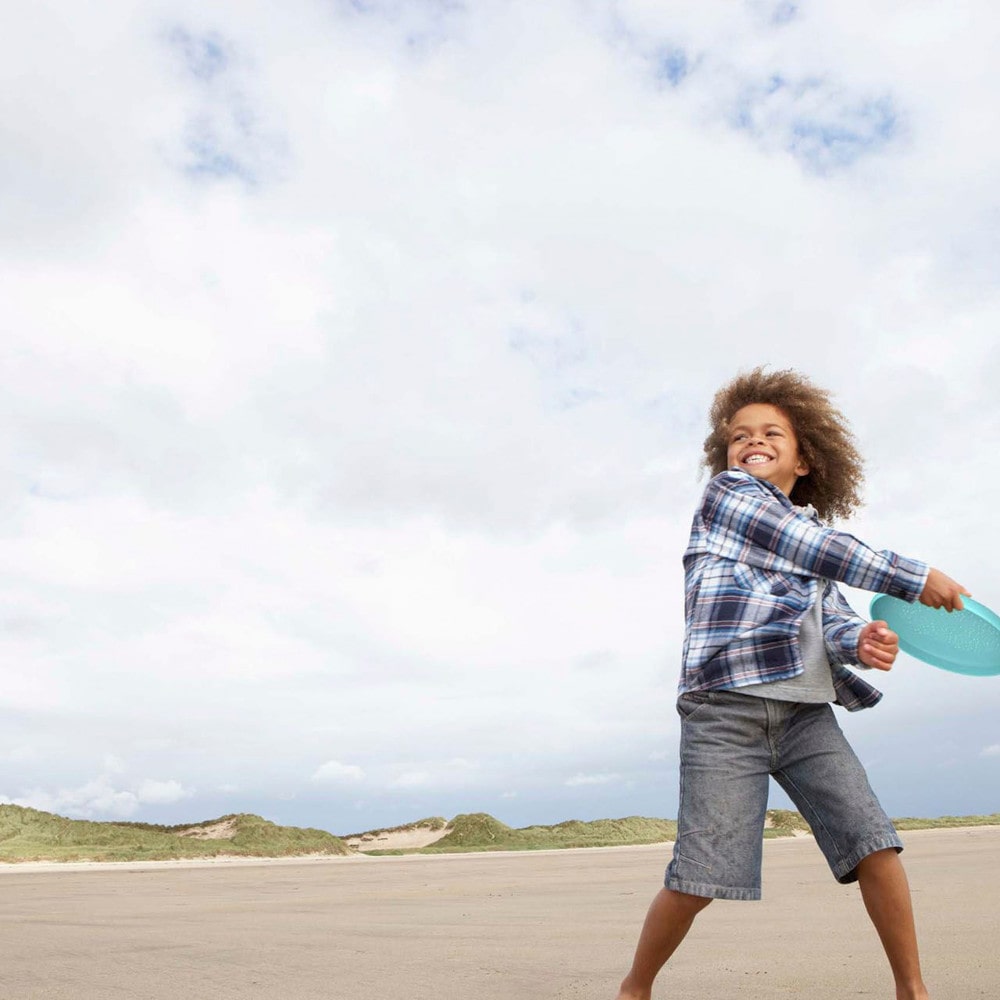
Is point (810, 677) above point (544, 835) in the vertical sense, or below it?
below

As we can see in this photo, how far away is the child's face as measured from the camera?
331 centimetres

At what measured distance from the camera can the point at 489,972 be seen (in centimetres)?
352

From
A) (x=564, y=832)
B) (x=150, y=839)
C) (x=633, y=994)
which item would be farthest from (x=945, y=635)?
(x=564, y=832)

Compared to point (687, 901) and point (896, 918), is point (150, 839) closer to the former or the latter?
point (687, 901)

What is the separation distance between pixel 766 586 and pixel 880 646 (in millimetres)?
324

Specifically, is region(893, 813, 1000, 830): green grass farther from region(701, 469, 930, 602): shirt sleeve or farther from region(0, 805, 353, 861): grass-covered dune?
region(701, 469, 930, 602): shirt sleeve

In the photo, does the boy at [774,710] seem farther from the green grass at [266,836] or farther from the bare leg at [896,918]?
the green grass at [266,836]

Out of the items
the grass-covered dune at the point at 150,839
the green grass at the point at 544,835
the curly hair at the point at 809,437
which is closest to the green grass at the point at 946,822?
the green grass at the point at 544,835

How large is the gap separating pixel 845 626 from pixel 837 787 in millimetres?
423

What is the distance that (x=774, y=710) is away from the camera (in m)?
2.79

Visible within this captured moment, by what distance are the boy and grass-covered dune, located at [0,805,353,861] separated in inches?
596

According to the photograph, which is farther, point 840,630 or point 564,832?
point 564,832

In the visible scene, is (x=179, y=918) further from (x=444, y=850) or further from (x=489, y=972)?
(x=444, y=850)

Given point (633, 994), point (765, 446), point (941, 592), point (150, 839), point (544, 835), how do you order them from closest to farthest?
point (941, 592) < point (633, 994) < point (765, 446) < point (150, 839) < point (544, 835)
